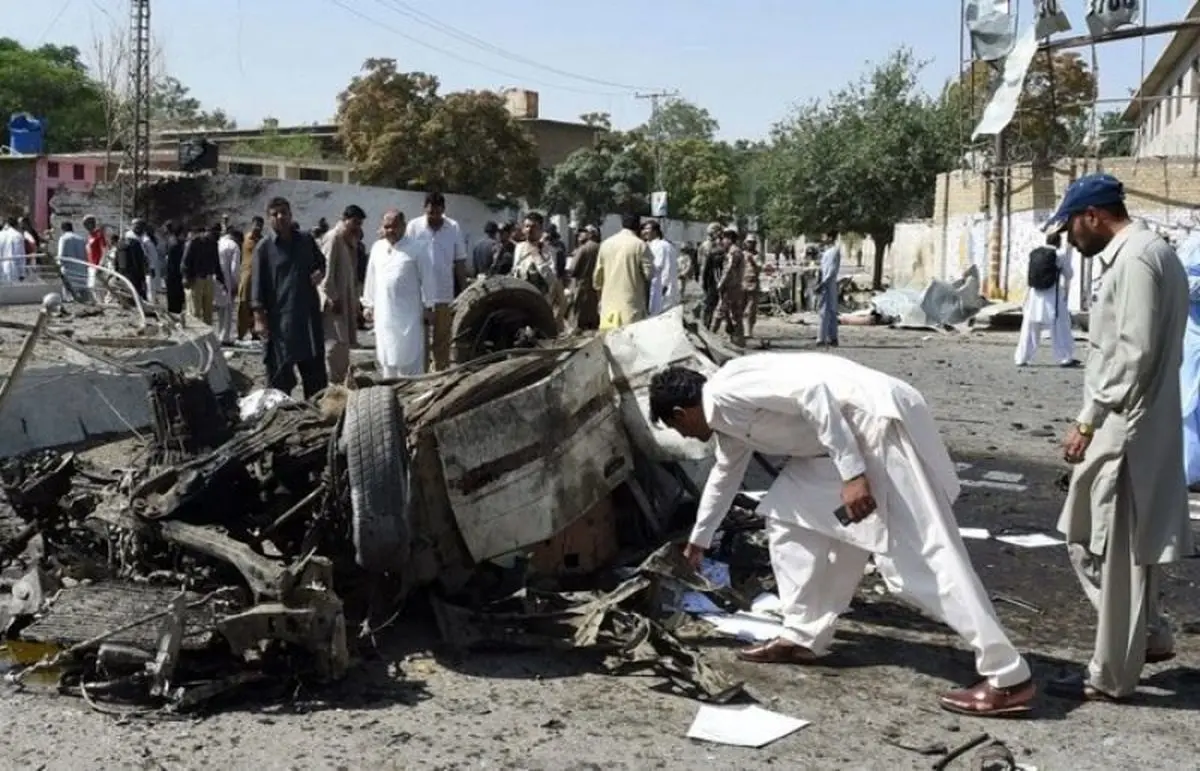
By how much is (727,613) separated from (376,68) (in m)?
41.0

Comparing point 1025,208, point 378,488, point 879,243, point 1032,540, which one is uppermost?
point 1025,208

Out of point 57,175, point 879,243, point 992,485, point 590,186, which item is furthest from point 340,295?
point 590,186

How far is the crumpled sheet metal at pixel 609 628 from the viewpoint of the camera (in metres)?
4.89

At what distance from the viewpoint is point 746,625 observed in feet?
18.0

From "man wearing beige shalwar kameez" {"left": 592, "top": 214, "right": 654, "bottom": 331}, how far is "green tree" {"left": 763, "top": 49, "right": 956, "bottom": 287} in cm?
2568

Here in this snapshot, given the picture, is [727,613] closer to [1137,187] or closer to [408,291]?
[408,291]

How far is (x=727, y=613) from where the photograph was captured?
5707 mm

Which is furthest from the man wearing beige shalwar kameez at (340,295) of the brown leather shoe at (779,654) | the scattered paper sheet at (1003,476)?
the brown leather shoe at (779,654)

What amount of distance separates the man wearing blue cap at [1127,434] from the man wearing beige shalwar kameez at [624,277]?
8.13 metres

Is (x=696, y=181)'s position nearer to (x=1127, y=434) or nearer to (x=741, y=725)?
(x=1127, y=434)

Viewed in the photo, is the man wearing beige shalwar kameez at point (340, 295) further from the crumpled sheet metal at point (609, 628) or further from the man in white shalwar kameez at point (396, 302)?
the crumpled sheet metal at point (609, 628)

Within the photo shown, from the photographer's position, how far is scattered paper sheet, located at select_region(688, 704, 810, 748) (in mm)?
4285

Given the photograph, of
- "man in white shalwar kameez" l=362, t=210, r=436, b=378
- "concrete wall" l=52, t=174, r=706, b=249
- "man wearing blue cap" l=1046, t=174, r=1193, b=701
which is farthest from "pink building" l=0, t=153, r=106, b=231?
"man wearing blue cap" l=1046, t=174, r=1193, b=701

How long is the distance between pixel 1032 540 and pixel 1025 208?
22.0m
